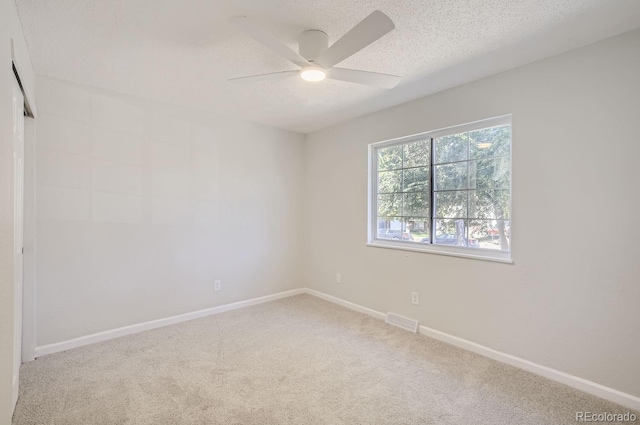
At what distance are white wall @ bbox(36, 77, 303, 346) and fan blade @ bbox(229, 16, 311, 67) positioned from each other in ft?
6.58

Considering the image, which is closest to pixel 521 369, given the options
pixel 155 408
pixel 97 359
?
pixel 155 408

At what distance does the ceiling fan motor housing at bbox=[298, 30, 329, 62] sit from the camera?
1839 millimetres

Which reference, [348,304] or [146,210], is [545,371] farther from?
[146,210]

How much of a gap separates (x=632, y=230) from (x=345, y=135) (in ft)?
8.92

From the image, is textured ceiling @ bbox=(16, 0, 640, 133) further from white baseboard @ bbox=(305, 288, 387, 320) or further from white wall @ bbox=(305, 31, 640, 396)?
white baseboard @ bbox=(305, 288, 387, 320)

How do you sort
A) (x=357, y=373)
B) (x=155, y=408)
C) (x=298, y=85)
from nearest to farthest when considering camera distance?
(x=155, y=408) < (x=357, y=373) < (x=298, y=85)

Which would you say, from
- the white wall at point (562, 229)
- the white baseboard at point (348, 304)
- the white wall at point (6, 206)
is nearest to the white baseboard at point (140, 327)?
the white baseboard at point (348, 304)

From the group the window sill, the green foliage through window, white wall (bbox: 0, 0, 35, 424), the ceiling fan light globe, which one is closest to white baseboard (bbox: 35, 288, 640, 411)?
the window sill

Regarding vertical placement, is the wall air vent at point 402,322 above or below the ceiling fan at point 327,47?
below

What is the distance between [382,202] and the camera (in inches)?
138

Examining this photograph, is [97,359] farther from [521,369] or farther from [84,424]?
[521,369]

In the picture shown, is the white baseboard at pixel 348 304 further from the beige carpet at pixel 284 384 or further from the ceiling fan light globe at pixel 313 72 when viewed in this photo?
the ceiling fan light globe at pixel 313 72

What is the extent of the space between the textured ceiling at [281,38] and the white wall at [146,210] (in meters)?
0.42

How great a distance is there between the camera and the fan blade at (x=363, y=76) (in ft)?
6.31
